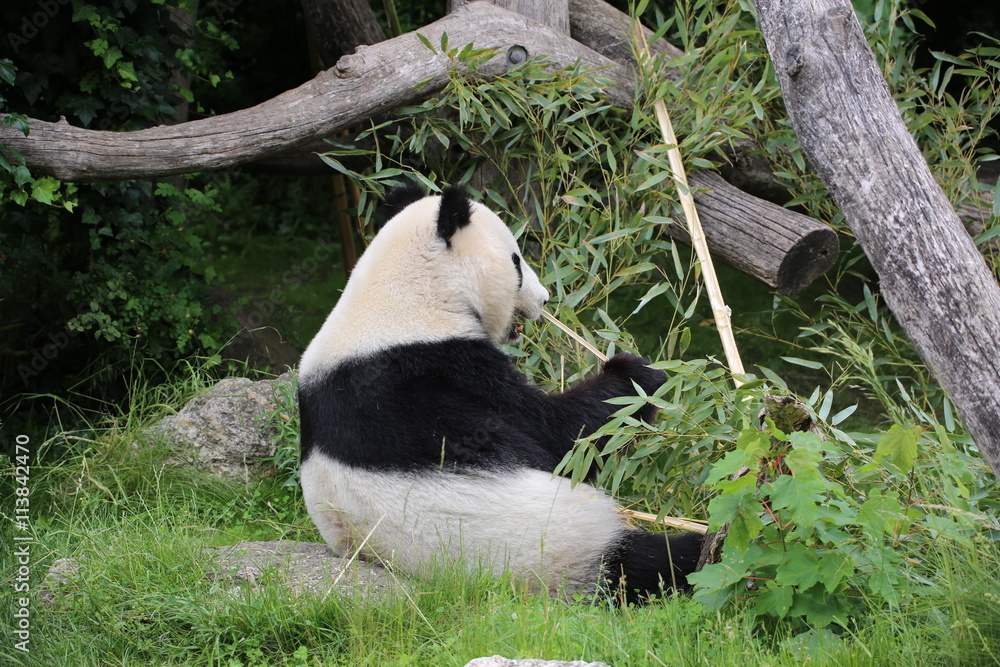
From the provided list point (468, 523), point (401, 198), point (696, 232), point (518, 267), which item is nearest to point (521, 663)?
point (468, 523)

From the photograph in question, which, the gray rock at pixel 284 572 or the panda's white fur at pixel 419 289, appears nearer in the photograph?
the gray rock at pixel 284 572

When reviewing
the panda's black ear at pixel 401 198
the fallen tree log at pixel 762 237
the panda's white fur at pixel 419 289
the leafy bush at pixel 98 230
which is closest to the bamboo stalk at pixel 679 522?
the panda's white fur at pixel 419 289

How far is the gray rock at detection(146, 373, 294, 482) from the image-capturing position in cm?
396

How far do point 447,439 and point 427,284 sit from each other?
0.53 meters

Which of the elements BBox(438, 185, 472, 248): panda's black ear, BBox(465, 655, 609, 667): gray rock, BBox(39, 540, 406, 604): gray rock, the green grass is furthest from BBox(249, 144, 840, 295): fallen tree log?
BBox(465, 655, 609, 667): gray rock

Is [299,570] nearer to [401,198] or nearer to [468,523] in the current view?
[468,523]

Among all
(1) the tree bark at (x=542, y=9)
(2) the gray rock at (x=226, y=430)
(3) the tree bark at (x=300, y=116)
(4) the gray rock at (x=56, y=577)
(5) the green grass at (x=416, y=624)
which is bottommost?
(2) the gray rock at (x=226, y=430)

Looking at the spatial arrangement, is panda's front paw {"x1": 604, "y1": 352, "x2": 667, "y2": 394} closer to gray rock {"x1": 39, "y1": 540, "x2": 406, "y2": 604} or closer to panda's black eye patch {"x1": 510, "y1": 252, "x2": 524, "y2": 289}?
panda's black eye patch {"x1": 510, "y1": 252, "x2": 524, "y2": 289}

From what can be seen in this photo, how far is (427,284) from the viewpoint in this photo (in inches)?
115

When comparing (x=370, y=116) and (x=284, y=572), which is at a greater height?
(x=370, y=116)

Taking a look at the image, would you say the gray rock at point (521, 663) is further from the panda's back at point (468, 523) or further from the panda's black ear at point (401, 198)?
the panda's black ear at point (401, 198)

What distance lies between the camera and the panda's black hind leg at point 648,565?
9.12 feet

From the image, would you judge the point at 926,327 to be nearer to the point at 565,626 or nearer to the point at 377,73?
the point at 565,626

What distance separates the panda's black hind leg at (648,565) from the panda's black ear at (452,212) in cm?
117
